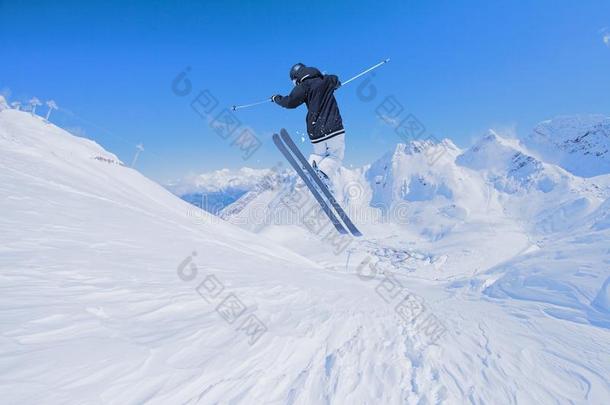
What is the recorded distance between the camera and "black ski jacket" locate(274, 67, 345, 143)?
912 cm

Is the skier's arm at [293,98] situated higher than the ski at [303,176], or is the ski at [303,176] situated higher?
the skier's arm at [293,98]

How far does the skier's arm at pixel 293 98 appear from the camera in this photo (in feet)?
29.9

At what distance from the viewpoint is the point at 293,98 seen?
916cm

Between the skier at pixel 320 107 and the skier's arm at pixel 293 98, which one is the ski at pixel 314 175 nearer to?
the skier at pixel 320 107

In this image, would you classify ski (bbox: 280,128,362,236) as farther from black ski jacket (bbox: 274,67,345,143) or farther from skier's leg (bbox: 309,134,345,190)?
black ski jacket (bbox: 274,67,345,143)

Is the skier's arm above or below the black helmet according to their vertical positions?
below

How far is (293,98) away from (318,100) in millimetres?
696

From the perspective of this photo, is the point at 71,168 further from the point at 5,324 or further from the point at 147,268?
the point at 5,324

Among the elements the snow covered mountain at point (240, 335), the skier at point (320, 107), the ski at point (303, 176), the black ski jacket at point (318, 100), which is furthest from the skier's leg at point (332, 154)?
the snow covered mountain at point (240, 335)

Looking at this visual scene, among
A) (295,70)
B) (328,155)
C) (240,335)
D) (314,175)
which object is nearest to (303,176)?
(314,175)

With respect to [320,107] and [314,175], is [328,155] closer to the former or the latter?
[314,175]

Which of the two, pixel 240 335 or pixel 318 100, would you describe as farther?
pixel 318 100

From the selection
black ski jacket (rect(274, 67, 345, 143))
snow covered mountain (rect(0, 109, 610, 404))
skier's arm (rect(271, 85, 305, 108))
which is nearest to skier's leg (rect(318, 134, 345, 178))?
black ski jacket (rect(274, 67, 345, 143))

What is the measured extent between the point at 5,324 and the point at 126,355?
5.04ft
